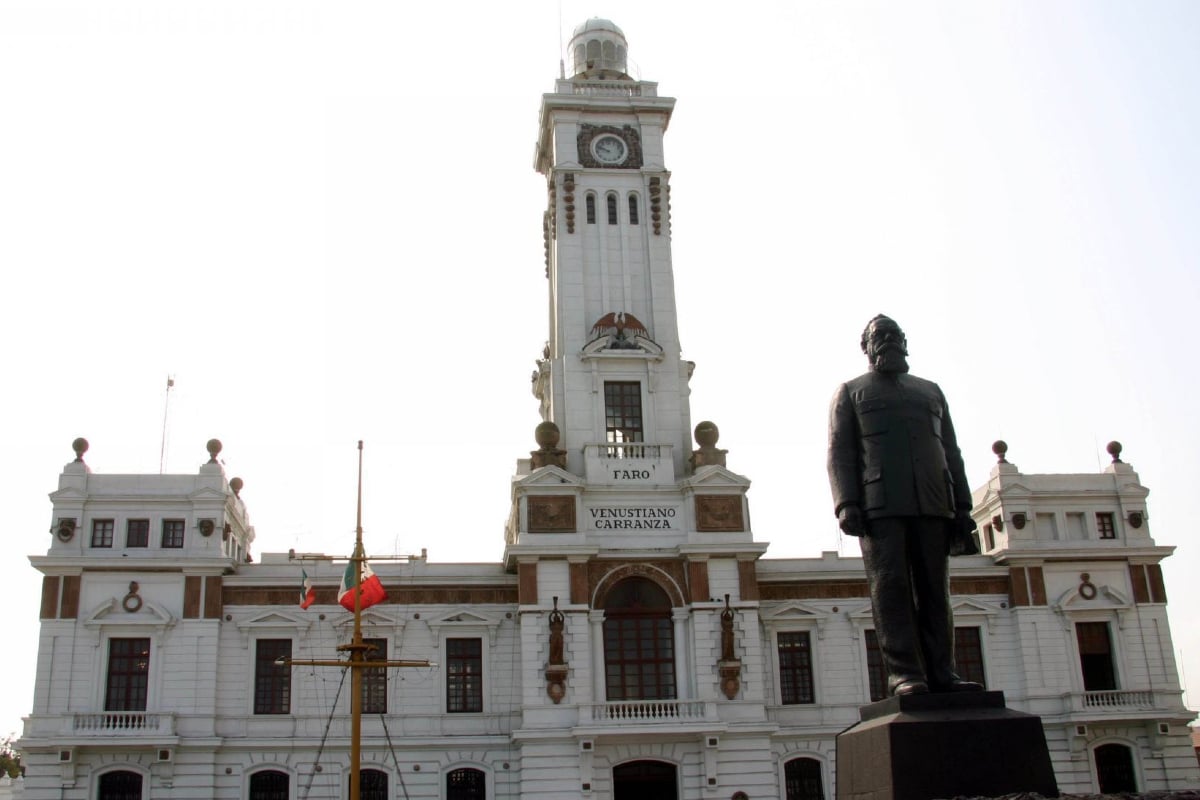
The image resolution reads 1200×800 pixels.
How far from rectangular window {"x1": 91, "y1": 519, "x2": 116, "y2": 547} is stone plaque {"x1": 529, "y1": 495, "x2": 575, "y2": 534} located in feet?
39.7

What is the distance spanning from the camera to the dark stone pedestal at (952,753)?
1031cm

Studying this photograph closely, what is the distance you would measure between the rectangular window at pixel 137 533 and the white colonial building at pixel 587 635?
64 millimetres

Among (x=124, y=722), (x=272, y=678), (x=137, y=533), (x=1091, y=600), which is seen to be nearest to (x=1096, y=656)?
(x=1091, y=600)

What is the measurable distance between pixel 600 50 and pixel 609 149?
4.63 m

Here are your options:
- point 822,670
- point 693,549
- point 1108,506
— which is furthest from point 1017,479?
point 693,549

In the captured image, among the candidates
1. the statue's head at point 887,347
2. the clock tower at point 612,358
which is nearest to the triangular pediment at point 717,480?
the clock tower at point 612,358

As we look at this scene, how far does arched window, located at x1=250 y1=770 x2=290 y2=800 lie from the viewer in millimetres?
34312

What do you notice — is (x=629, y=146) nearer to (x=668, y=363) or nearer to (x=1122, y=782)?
(x=668, y=363)

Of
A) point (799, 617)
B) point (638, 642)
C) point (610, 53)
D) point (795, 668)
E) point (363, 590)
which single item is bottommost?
point (795, 668)

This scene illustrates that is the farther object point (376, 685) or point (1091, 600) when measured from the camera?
point (1091, 600)

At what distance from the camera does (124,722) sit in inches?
1328

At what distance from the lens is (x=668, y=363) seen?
38.4 meters

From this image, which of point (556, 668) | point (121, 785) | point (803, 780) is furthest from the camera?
point (803, 780)

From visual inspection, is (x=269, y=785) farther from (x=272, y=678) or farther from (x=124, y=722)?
(x=124, y=722)
